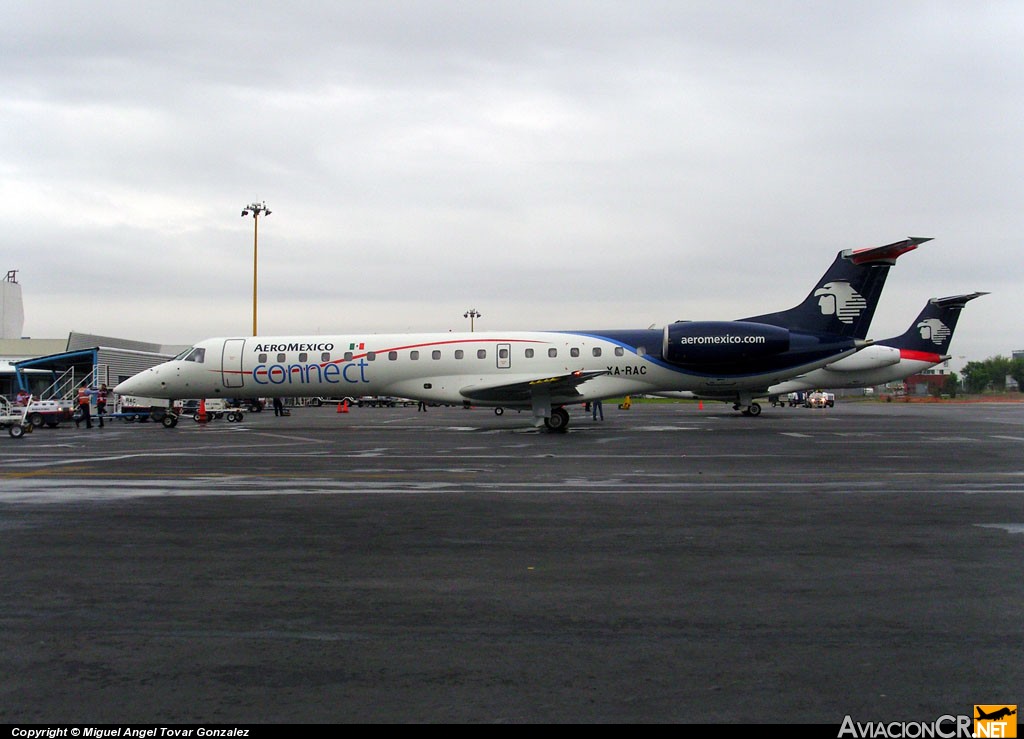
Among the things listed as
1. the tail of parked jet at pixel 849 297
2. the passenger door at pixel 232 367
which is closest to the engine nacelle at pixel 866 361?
the tail of parked jet at pixel 849 297

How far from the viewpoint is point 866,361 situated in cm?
4191

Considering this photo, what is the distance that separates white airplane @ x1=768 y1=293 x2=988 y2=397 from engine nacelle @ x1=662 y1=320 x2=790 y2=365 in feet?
48.0

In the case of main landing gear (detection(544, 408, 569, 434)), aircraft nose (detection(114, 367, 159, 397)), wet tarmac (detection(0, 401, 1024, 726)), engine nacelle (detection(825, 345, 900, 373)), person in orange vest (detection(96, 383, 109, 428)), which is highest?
engine nacelle (detection(825, 345, 900, 373))

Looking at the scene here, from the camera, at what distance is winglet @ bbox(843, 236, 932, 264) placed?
27.9m

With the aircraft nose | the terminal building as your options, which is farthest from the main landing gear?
the terminal building

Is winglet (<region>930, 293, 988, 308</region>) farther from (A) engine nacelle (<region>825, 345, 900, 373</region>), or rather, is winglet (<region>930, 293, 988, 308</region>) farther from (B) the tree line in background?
(B) the tree line in background

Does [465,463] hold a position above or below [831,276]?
below

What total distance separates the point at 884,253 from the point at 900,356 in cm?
1659

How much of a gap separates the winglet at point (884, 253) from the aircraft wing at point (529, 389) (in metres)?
9.76

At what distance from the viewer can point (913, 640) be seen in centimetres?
507

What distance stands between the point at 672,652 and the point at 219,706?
98.9 inches

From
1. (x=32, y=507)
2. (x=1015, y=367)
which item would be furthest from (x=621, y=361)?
(x=1015, y=367)

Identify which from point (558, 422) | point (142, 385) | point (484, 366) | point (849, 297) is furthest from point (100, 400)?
point (849, 297)

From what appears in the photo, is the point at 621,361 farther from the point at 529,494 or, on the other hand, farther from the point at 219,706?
the point at 219,706
